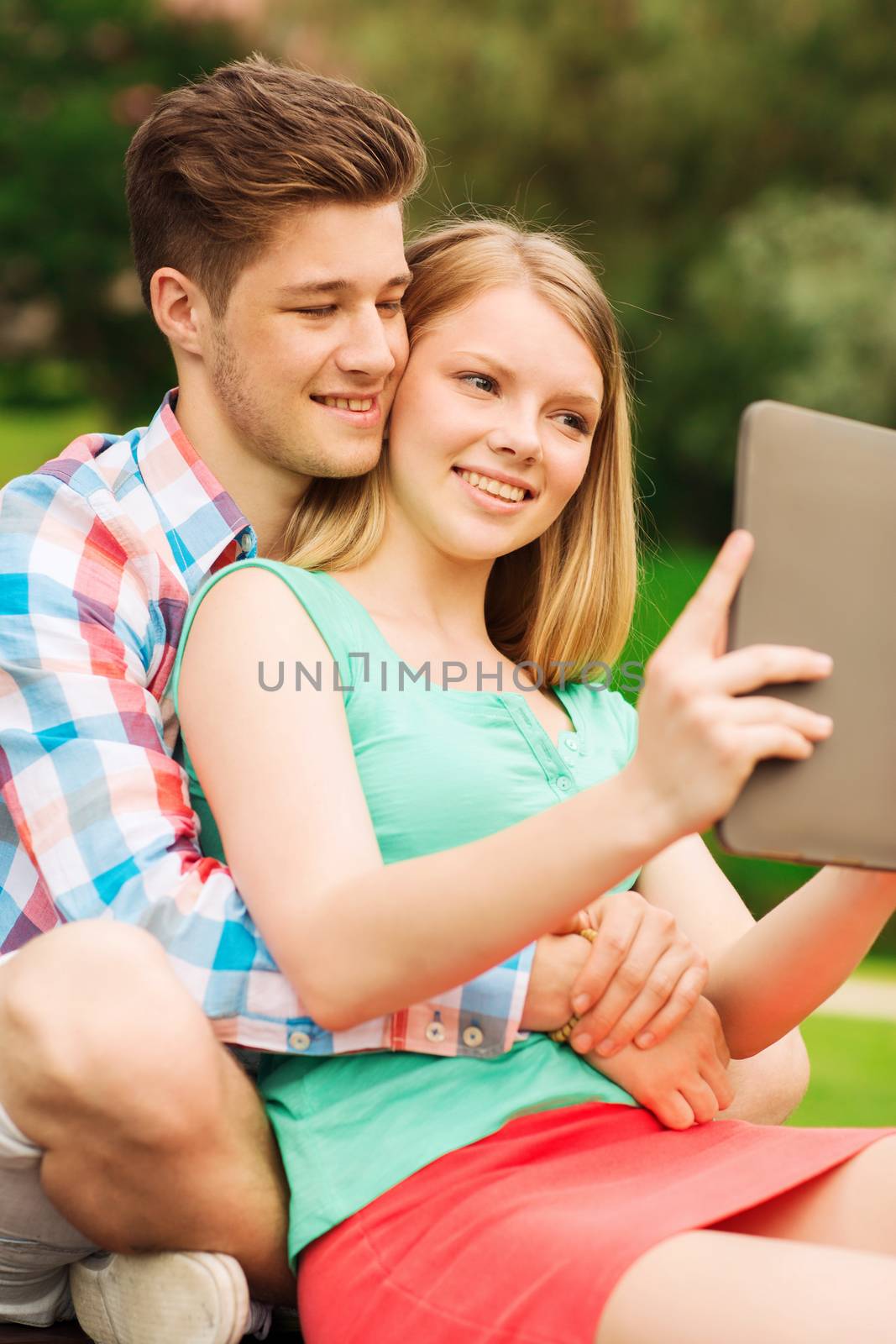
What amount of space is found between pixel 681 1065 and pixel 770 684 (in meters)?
0.60

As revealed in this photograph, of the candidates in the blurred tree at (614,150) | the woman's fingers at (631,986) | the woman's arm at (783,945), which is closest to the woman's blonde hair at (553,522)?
the woman's arm at (783,945)

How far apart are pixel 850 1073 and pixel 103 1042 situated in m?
3.34

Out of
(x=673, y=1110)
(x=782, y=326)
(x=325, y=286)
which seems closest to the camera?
(x=673, y=1110)

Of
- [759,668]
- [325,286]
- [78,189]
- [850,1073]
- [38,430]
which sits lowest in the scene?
[38,430]

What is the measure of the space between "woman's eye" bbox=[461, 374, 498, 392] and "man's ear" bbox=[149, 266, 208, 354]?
0.49 m

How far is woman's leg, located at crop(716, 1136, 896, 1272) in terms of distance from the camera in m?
1.52

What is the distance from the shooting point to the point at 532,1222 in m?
1.40

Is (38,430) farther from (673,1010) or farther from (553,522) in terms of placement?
(673,1010)

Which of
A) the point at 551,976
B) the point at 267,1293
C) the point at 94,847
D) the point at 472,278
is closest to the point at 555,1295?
the point at 551,976

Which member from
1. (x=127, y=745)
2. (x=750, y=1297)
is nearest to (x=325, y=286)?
(x=127, y=745)

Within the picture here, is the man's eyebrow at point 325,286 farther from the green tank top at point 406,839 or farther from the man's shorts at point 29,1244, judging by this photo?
Answer: the man's shorts at point 29,1244

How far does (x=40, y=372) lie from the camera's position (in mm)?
13461

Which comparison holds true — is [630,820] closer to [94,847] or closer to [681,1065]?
[681,1065]

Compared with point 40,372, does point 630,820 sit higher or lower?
higher
